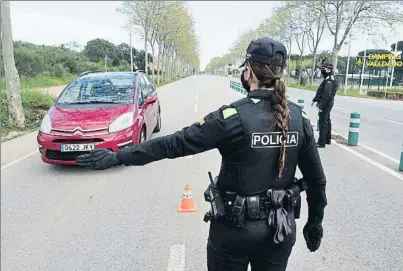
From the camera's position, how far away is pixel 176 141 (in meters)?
1.83

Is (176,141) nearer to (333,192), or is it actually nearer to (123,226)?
(123,226)

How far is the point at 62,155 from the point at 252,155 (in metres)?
5.02

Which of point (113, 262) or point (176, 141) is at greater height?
point (176, 141)

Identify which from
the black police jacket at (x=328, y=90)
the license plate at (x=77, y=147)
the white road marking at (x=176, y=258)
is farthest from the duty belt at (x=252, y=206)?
the black police jacket at (x=328, y=90)

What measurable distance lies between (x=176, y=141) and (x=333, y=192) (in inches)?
168

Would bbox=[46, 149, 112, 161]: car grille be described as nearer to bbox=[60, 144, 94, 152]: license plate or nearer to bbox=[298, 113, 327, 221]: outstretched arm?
bbox=[60, 144, 94, 152]: license plate

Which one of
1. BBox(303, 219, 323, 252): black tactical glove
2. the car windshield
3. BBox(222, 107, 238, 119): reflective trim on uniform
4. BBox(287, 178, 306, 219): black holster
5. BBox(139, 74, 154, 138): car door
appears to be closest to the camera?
BBox(222, 107, 238, 119): reflective trim on uniform

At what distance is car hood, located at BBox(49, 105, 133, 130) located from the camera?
6227 millimetres

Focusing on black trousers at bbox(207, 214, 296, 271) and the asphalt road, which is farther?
the asphalt road

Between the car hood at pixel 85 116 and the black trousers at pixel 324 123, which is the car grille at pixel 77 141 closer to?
the car hood at pixel 85 116

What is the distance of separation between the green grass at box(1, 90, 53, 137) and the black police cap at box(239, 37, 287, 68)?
9461 millimetres

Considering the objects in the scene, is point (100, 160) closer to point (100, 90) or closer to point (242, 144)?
point (242, 144)

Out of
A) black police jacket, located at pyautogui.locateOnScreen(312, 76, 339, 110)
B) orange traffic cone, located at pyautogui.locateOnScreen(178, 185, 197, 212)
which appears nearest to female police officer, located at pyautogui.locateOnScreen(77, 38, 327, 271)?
orange traffic cone, located at pyautogui.locateOnScreen(178, 185, 197, 212)

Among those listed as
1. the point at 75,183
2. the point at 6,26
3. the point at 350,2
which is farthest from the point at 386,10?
the point at 75,183
